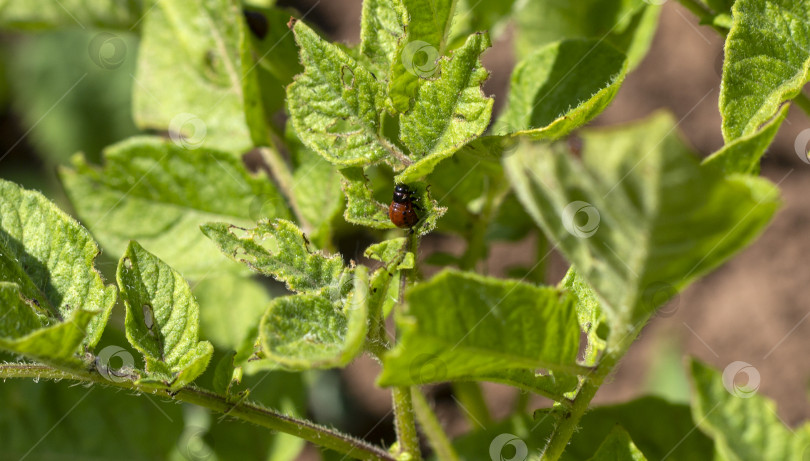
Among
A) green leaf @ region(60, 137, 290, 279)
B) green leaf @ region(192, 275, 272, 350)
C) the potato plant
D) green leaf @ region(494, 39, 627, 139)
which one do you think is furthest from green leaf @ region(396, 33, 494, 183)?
green leaf @ region(192, 275, 272, 350)

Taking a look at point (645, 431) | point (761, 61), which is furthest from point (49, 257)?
point (645, 431)

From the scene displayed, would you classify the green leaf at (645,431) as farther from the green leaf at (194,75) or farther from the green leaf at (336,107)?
the green leaf at (194,75)

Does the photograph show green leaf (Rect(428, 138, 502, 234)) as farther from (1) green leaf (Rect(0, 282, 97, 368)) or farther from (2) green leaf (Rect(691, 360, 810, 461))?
(1) green leaf (Rect(0, 282, 97, 368))

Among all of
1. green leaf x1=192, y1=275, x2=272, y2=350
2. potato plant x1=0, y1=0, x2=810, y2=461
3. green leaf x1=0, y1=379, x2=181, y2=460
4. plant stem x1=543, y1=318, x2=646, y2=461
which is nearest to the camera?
potato plant x1=0, y1=0, x2=810, y2=461

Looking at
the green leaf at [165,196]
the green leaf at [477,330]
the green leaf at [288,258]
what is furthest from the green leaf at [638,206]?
Answer: the green leaf at [165,196]

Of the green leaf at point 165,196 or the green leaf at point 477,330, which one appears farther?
the green leaf at point 165,196

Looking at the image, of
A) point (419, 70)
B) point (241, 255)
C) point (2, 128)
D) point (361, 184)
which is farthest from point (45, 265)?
point (2, 128)
